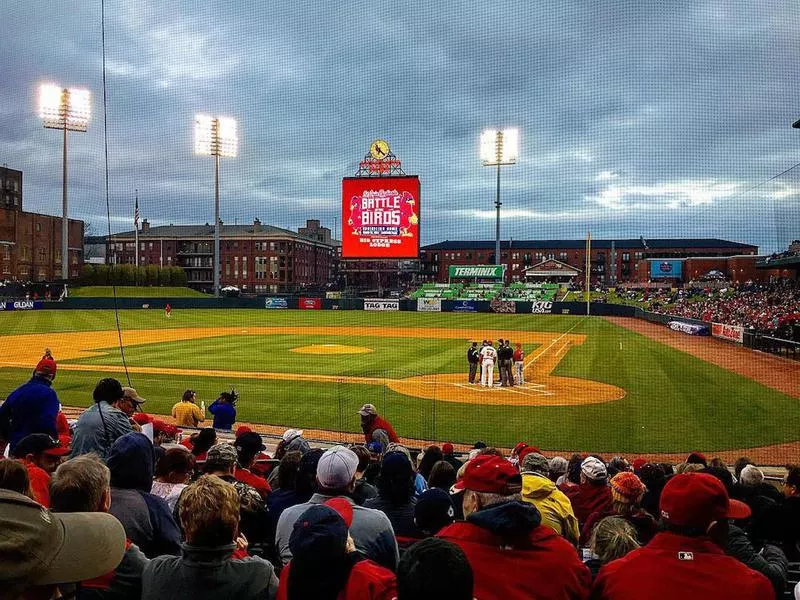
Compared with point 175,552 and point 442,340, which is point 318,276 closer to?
point 442,340

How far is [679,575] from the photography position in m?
2.46

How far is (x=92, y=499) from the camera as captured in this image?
2643mm

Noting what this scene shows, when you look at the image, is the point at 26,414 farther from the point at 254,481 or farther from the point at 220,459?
the point at 220,459

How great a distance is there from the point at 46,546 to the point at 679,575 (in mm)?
2298

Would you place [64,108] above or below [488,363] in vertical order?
above

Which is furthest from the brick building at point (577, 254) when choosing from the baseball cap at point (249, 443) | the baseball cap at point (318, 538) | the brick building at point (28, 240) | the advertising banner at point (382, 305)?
the baseball cap at point (318, 538)

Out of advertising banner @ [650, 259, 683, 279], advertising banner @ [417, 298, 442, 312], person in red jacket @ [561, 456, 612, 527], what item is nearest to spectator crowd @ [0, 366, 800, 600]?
person in red jacket @ [561, 456, 612, 527]

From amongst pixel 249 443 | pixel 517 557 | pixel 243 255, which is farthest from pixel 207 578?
pixel 243 255

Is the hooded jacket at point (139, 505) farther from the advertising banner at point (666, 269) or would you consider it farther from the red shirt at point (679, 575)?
the advertising banner at point (666, 269)

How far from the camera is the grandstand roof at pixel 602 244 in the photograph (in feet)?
269

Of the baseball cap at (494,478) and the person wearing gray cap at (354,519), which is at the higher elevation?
the baseball cap at (494,478)

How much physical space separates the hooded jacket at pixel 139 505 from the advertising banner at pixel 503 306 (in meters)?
56.6

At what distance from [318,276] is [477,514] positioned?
296 ft

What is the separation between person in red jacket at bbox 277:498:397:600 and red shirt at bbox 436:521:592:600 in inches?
15.5
